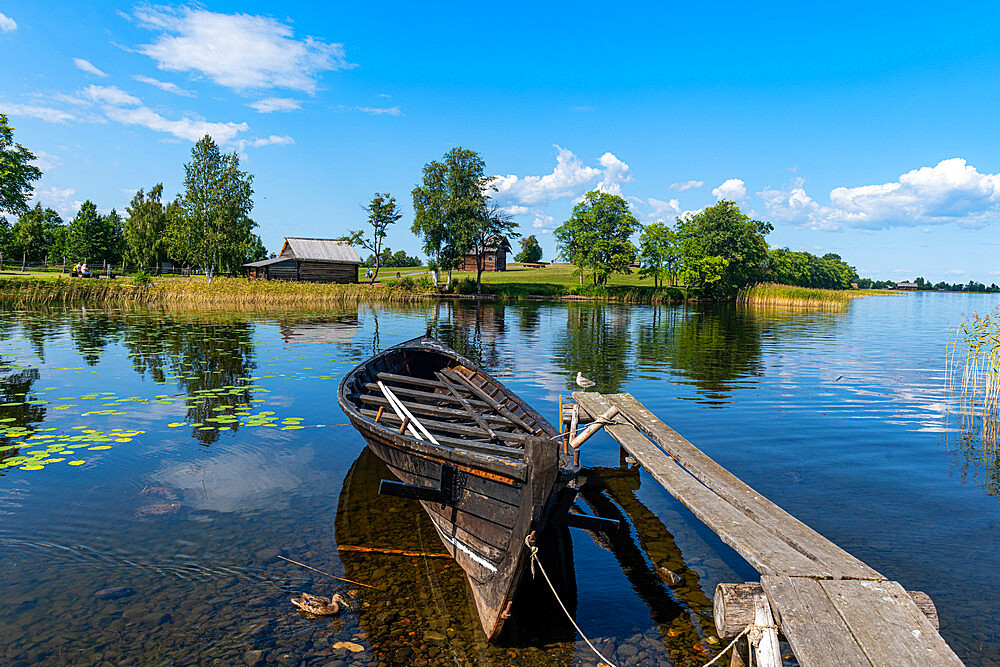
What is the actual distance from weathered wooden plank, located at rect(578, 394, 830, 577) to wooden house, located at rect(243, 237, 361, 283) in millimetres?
60649

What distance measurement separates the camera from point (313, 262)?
207 ft

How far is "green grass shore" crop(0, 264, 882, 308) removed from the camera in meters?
37.4

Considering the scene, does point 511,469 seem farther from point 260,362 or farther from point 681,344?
point 681,344

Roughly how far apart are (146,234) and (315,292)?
1408 inches

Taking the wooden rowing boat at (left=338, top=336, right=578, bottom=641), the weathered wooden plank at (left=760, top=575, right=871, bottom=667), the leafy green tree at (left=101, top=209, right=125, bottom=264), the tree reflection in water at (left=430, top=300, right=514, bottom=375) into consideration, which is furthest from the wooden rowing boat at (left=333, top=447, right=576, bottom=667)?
the leafy green tree at (left=101, top=209, right=125, bottom=264)

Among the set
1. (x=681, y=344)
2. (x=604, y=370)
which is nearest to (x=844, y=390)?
(x=604, y=370)

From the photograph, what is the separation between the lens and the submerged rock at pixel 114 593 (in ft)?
17.0

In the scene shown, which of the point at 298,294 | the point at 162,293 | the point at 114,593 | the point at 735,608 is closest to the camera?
the point at 735,608

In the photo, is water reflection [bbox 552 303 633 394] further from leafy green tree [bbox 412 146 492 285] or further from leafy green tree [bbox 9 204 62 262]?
leafy green tree [bbox 9 204 62 262]

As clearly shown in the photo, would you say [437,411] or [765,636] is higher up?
[437,411]

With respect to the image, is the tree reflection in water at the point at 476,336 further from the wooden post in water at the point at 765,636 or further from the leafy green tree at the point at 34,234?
the leafy green tree at the point at 34,234

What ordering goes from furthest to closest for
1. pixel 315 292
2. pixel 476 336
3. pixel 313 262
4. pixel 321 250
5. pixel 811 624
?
pixel 321 250 < pixel 313 262 < pixel 315 292 < pixel 476 336 < pixel 811 624

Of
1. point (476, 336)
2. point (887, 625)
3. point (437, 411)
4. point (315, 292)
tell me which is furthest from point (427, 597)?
point (315, 292)

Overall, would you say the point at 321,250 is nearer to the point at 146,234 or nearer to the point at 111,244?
the point at 146,234
